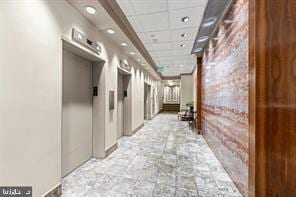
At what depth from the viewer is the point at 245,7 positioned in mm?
1978

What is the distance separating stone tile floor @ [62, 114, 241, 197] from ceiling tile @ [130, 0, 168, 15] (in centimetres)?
298

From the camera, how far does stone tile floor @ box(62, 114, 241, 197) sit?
2162 mm

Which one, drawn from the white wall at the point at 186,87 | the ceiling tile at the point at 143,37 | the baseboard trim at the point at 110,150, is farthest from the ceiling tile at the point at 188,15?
the white wall at the point at 186,87

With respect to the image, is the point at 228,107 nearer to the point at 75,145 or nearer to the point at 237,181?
the point at 237,181

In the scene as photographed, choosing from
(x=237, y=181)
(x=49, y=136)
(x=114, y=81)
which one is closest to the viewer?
(x=49, y=136)

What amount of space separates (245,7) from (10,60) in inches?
110

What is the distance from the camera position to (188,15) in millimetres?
2977

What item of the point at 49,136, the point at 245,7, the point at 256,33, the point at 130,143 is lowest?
the point at 130,143

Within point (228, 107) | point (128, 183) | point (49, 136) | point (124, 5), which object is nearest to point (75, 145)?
point (49, 136)

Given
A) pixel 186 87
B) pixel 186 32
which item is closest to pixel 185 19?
pixel 186 32

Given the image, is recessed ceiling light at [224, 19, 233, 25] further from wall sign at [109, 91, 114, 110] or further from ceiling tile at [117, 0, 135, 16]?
wall sign at [109, 91, 114, 110]

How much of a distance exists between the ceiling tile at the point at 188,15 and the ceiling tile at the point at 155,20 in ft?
0.43

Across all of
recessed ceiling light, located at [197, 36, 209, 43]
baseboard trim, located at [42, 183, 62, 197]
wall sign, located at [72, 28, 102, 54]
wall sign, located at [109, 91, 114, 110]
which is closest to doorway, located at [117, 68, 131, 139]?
wall sign, located at [109, 91, 114, 110]

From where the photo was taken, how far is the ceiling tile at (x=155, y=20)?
301cm
